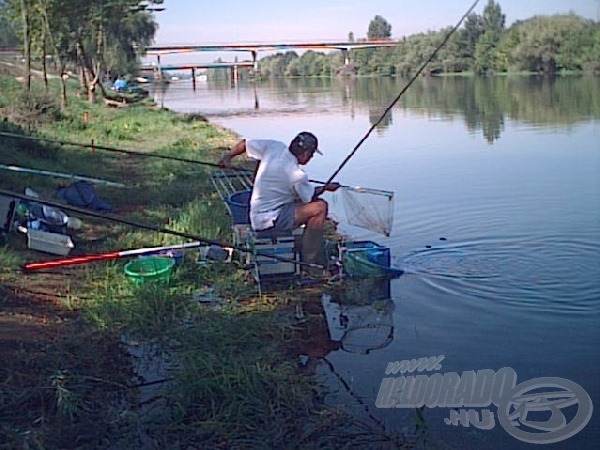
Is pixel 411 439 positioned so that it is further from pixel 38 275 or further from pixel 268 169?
pixel 38 275

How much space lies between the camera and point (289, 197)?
660 centimetres

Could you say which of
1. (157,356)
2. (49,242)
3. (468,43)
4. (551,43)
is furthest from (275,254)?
(468,43)

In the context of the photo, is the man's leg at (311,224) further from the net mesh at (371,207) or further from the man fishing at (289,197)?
the net mesh at (371,207)

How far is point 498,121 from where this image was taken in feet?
75.3

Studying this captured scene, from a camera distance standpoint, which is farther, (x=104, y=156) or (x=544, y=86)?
(x=544, y=86)

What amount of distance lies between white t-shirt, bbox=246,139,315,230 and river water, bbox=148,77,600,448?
2.86 feet

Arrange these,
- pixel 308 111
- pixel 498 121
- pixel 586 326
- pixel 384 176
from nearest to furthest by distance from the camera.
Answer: pixel 586 326 < pixel 384 176 < pixel 498 121 < pixel 308 111

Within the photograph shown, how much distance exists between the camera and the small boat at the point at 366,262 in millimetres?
6836

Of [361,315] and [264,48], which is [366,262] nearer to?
[361,315]

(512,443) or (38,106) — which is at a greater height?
(38,106)

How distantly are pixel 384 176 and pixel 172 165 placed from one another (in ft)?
11.8

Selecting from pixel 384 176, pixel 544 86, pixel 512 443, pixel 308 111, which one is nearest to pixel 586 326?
pixel 512 443

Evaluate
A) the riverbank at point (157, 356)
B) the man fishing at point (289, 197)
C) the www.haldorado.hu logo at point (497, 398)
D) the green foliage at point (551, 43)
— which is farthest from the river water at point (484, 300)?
the green foliage at point (551, 43)

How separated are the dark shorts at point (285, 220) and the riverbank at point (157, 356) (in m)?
0.52
